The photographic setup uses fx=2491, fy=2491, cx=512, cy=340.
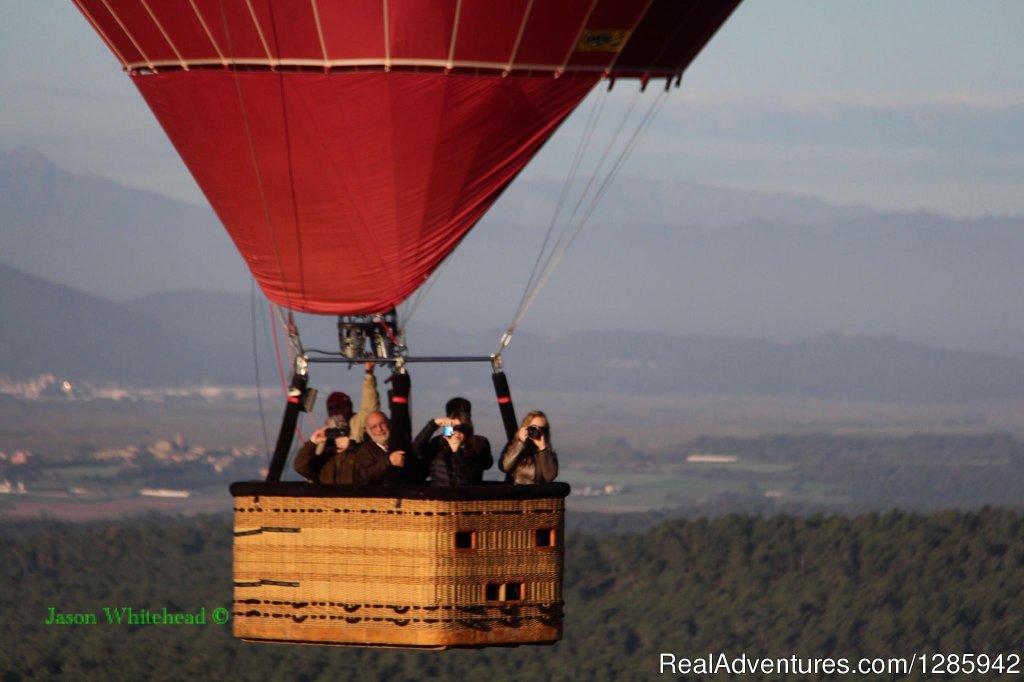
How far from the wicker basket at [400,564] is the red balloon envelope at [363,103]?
66.2 inches

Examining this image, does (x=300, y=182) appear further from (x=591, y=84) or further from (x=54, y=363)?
(x=54, y=363)

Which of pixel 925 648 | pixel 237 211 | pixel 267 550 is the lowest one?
pixel 925 648

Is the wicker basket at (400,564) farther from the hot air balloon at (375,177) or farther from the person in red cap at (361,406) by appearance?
the person in red cap at (361,406)

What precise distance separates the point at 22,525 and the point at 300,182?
3971cm

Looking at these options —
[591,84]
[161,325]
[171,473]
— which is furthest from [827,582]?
[591,84]

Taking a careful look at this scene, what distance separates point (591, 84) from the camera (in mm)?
15695

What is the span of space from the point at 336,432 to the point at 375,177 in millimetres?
1750
